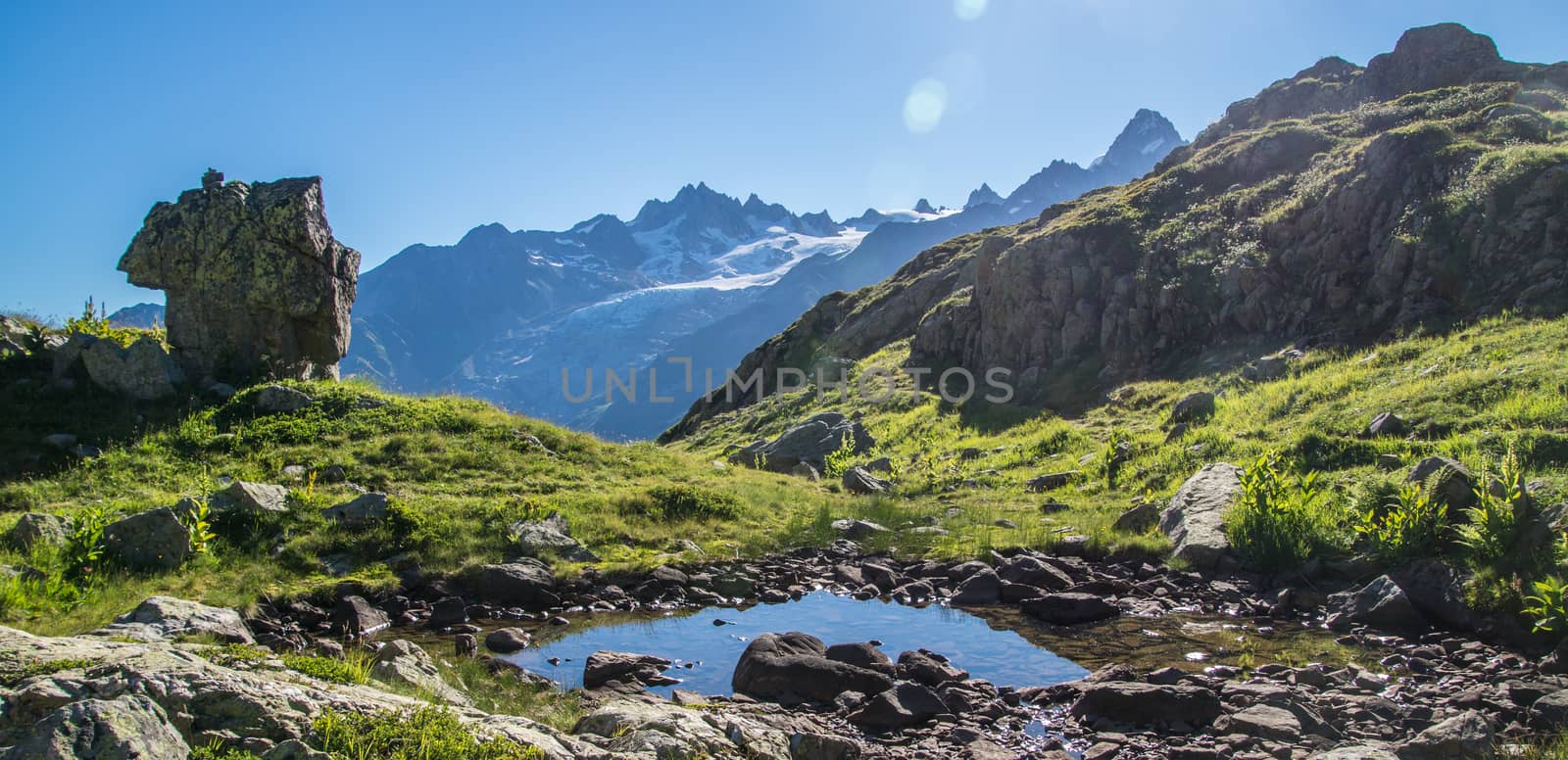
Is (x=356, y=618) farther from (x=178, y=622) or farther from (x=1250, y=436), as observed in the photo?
(x=1250, y=436)

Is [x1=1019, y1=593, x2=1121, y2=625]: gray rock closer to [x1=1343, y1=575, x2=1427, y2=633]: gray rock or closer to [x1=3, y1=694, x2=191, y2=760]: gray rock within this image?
[x1=1343, y1=575, x2=1427, y2=633]: gray rock

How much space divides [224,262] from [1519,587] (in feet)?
116

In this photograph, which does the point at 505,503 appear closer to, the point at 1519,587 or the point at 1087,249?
the point at 1519,587

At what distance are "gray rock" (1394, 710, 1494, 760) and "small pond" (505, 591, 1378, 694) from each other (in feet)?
11.9

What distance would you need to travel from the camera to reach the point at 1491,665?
12.0 m

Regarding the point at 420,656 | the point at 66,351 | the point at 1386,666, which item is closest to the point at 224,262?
the point at 66,351

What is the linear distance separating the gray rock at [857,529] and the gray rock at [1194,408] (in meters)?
14.4

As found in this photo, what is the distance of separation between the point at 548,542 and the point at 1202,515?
15608 millimetres

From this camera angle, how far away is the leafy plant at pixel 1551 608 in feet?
39.9

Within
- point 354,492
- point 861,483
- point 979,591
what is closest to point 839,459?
point 861,483

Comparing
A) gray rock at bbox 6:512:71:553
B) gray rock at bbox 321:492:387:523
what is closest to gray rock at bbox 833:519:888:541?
gray rock at bbox 321:492:387:523

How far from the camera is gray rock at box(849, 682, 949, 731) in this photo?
35.7 ft

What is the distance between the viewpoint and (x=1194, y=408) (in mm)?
32031

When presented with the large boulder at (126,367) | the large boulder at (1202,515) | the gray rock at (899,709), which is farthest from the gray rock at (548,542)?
the large boulder at (126,367)
